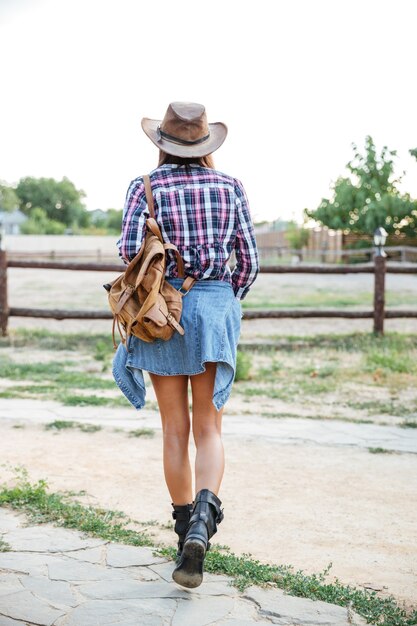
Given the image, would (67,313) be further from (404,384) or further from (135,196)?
(135,196)

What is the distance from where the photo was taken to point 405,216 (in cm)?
4159

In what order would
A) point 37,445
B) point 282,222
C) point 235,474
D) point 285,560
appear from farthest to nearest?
1. point 282,222
2. point 37,445
3. point 235,474
4. point 285,560

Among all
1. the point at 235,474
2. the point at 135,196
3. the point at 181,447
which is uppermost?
the point at 135,196

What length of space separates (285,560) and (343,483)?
137cm

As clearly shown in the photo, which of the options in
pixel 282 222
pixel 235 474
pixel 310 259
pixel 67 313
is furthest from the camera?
pixel 282 222

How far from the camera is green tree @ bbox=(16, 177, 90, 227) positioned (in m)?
106

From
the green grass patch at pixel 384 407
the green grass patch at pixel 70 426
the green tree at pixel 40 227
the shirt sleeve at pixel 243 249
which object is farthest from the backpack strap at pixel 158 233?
the green tree at pixel 40 227

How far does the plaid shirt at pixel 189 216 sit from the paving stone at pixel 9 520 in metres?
1.41

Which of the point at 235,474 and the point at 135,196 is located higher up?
the point at 135,196

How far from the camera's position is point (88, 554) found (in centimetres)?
338

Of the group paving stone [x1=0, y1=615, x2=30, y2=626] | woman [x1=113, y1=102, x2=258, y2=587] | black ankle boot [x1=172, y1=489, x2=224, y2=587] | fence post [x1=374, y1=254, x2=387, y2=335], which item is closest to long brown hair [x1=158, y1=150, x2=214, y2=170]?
woman [x1=113, y1=102, x2=258, y2=587]

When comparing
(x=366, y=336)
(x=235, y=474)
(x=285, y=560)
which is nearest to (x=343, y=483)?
(x=235, y=474)

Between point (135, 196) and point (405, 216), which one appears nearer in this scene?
point (135, 196)

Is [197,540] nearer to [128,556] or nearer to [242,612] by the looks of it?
[242,612]
